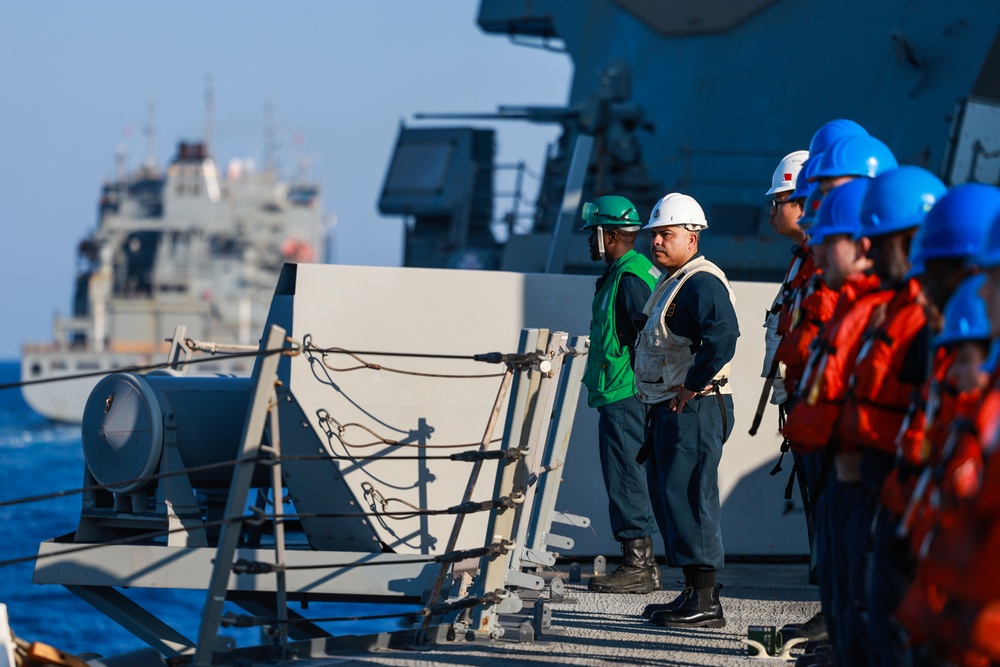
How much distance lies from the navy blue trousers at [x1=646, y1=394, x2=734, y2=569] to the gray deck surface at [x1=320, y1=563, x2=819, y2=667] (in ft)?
0.96

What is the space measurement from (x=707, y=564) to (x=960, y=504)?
A: 100 inches

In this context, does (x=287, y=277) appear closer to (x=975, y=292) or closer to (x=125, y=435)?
(x=125, y=435)

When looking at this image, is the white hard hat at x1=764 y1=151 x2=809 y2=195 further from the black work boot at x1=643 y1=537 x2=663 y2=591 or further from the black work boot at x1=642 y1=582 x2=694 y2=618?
the black work boot at x1=643 y1=537 x2=663 y2=591

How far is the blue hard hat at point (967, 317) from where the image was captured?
225 centimetres

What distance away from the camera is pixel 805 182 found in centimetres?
403

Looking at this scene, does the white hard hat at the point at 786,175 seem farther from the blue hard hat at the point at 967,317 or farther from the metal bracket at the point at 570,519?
the blue hard hat at the point at 967,317

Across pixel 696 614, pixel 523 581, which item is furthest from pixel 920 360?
pixel 523 581

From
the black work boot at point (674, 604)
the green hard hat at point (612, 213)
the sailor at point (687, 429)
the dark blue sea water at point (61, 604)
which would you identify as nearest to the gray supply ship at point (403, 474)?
the black work boot at point (674, 604)

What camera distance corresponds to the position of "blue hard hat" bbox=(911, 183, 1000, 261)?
2.46 m

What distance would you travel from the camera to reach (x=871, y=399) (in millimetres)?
2871

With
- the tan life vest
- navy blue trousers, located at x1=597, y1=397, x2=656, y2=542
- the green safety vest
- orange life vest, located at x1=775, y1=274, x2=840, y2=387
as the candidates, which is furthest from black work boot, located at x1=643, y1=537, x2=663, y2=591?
orange life vest, located at x1=775, y1=274, x2=840, y2=387

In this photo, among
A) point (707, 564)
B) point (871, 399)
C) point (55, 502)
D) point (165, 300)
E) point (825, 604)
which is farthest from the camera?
point (165, 300)

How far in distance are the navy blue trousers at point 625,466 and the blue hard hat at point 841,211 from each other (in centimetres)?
229

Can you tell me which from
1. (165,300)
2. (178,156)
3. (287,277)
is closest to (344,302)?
(287,277)
